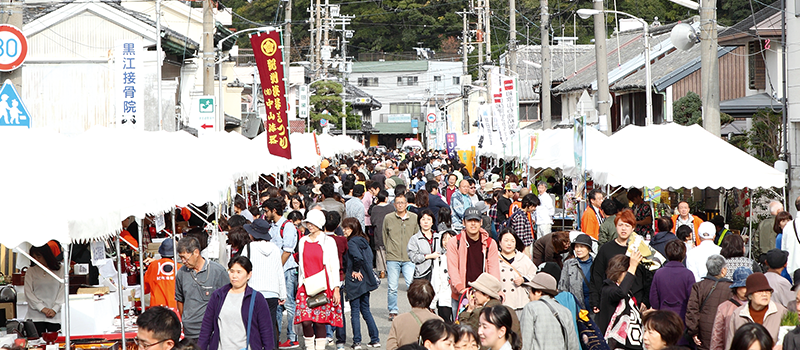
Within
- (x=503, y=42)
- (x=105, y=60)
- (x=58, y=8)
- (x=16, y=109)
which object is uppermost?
(x=503, y=42)

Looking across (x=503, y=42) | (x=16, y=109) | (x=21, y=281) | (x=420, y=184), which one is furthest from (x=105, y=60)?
(x=503, y=42)

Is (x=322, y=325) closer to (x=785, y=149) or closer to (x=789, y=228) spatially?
(x=789, y=228)

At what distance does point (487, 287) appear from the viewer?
6391 millimetres

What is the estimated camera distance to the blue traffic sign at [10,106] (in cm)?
1088

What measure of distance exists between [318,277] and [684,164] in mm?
6390

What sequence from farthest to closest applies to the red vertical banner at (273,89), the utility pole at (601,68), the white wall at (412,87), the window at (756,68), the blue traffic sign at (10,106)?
1. the white wall at (412,87)
2. the window at (756,68)
3. the utility pole at (601,68)
4. the red vertical banner at (273,89)
5. the blue traffic sign at (10,106)

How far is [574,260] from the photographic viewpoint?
830 centimetres

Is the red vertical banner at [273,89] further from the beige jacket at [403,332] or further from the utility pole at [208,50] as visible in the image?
the beige jacket at [403,332]

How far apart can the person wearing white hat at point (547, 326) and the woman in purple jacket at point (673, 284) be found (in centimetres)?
184

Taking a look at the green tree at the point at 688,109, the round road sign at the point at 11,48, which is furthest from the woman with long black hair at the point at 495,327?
the green tree at the point at 688,109

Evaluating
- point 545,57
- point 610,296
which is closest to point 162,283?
point 610,296

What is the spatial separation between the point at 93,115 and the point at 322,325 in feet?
58.7

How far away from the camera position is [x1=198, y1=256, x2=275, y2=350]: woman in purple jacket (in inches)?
254

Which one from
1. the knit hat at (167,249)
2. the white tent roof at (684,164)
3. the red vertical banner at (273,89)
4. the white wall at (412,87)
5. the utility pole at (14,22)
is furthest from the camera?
the white wall at (412,87)
